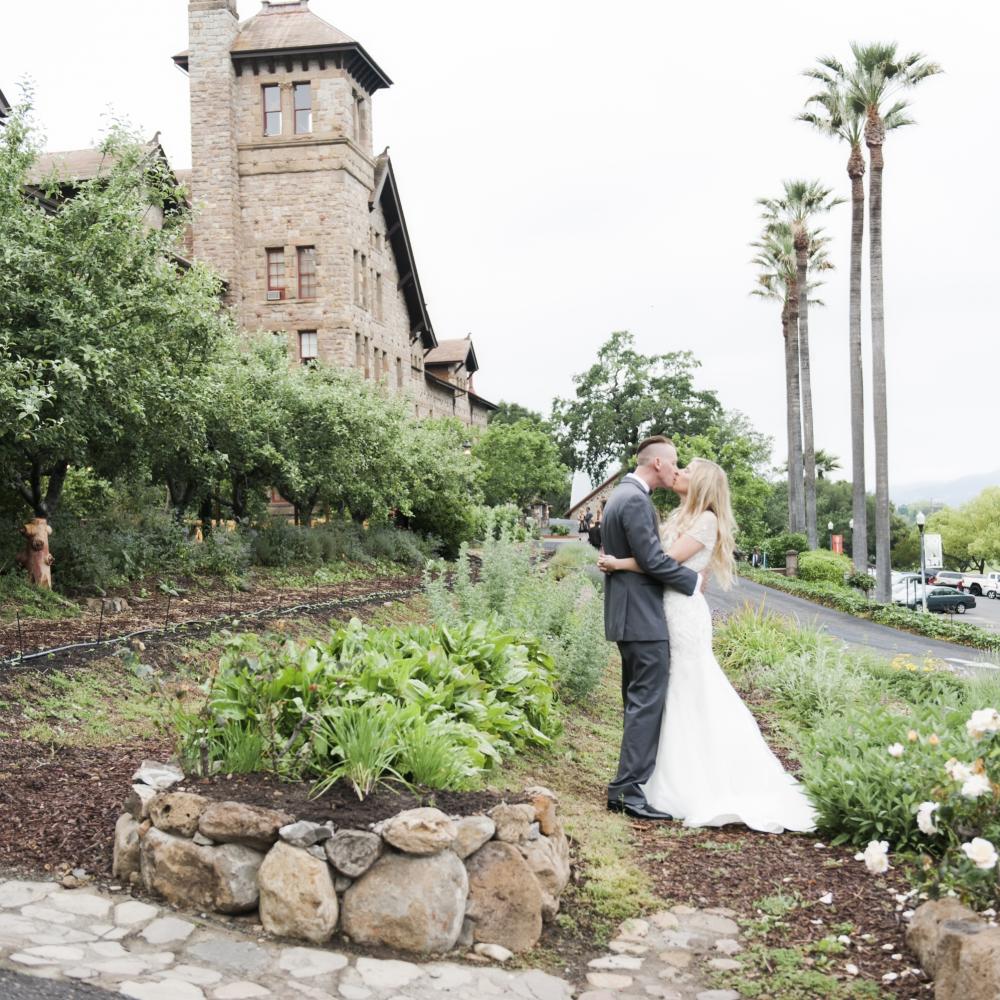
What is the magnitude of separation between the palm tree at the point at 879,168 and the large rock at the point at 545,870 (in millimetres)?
28664

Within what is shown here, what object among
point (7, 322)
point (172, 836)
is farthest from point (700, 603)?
point (7, 322)

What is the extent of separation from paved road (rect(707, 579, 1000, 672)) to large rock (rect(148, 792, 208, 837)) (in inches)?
551

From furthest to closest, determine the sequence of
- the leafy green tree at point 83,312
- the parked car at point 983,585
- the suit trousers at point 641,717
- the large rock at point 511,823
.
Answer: the parked car at point 983,585 < the leafy green tree at point 83,312 < the suit trousers at point 641,717 < the large rock at point 511,823

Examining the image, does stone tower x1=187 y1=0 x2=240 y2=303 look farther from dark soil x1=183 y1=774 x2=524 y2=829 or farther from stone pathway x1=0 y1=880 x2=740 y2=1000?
stone pathway x1=0 y1=880 x2=740 y2=1000

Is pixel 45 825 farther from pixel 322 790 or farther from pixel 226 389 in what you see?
pixel 226 389

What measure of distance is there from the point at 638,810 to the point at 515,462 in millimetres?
56202

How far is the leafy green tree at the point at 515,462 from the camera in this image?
61550 mm

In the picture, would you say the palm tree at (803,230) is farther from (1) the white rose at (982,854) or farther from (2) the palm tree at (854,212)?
(1) the white rose at (982,854)

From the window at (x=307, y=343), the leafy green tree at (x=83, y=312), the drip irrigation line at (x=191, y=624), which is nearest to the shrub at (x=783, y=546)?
the window at (x=307, y=343)

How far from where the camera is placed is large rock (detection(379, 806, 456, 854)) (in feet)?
14.0

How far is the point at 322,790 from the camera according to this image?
4773mm


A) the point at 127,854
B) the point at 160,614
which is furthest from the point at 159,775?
the point at 160,614

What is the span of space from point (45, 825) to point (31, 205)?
10690 millimetres

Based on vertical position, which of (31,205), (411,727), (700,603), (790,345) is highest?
(790,345)
